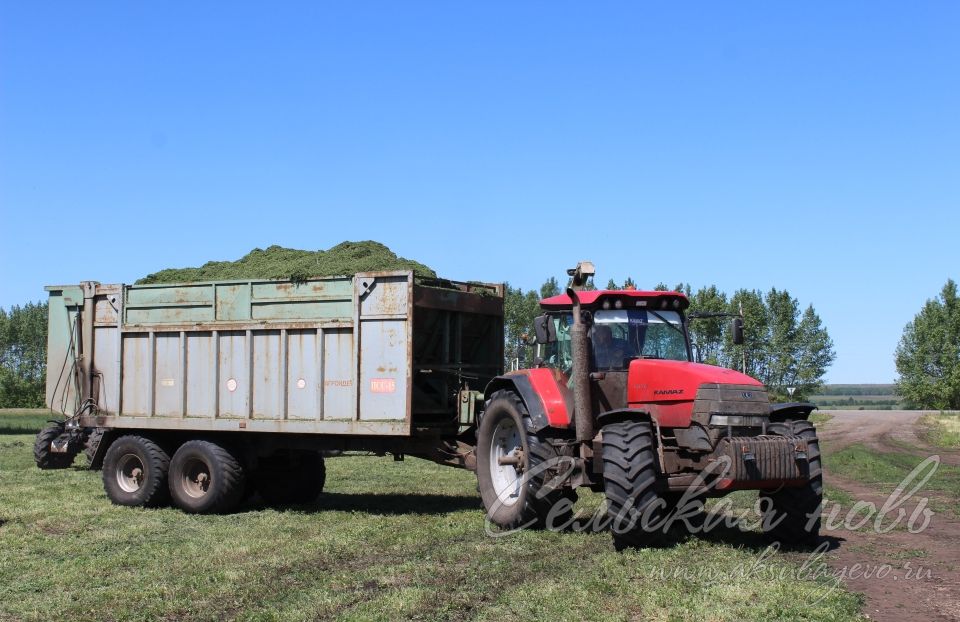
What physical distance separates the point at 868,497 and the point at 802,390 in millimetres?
60094

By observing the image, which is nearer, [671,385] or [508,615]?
[508,615]

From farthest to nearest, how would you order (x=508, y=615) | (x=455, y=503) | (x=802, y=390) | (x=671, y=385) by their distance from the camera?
(x=802, y=390), (x=455, y=503), (x=671, y=385), (x=508, y=615)

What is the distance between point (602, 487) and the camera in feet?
35.2

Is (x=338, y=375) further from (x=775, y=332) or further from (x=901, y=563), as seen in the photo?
(x=775, y=332)

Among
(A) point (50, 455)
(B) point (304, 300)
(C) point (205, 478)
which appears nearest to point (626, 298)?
(B) point (304, 300)

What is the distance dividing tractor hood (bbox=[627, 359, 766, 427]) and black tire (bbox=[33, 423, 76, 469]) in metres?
13.1

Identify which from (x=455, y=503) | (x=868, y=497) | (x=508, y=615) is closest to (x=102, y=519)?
(x=455, y=503)

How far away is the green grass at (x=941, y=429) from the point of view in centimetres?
3131

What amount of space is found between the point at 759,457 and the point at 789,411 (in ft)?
3.97

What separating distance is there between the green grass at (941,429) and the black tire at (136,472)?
24.5 metres

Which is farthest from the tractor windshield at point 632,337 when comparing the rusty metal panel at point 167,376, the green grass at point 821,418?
the green grass at point 821,418

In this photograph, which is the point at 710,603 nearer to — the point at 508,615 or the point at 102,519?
the point at 508,615

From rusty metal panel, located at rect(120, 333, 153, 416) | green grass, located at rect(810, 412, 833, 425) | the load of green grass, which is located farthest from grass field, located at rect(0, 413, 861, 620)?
green grass, located at rect(810, 412, 833, 425)

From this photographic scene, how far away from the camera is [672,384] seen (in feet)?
33.3
